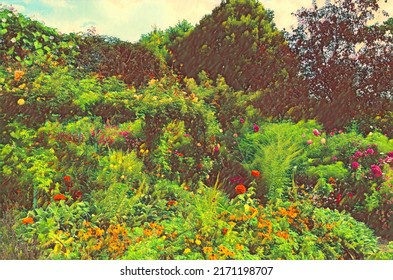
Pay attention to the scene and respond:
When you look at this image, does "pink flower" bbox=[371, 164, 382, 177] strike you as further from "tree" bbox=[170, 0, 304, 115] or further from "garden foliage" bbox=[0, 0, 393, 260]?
"tree" bbox=[170, 0, 304, 115]

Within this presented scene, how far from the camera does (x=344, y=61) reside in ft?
40.3

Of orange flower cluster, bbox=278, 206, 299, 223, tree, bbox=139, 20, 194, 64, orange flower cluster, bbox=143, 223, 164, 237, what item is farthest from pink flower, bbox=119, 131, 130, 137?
tree, bbox=139, 20, 194, 64

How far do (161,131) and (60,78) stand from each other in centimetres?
140

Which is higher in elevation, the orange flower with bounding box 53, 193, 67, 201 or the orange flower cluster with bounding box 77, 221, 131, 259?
the orange flower with bounding box 53, 193, 67, 201

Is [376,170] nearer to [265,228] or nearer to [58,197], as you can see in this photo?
[265,228]

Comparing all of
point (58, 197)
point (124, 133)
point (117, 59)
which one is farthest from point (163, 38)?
point (58, 197)

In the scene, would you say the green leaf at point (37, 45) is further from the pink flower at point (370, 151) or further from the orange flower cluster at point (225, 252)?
the orange flower cluster at point (225, 252)

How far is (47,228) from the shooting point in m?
5.71

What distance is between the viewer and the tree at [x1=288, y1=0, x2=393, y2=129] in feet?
37.7

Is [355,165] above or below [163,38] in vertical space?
below

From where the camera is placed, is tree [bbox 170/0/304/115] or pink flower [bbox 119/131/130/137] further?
tree [bbox 170/0/304/115]

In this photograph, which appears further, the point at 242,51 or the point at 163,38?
the point at 163,38

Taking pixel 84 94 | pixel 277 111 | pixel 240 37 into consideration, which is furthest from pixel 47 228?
pixel 240 37

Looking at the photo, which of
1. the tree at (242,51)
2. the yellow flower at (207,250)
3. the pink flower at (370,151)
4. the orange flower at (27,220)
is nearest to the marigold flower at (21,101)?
the orange flower at (27,220)
